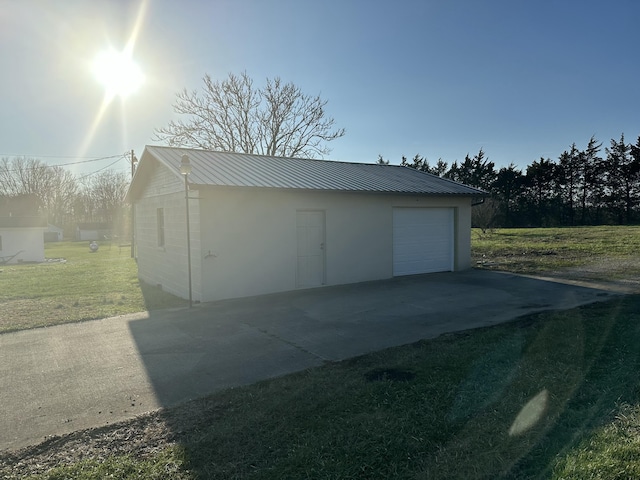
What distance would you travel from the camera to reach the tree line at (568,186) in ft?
139

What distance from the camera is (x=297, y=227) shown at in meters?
10.9

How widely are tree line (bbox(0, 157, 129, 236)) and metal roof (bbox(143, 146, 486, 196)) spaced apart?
38904 millimetres

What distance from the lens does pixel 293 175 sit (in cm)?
1162

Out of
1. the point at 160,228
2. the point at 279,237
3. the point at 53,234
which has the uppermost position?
the point at 160,228

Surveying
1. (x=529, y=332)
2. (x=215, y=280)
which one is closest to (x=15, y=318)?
(x=215, y=280)

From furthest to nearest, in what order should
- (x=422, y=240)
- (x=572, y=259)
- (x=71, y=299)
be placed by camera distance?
(x=572, y=259)
(x=422, y=240)
(x=71, y=299)

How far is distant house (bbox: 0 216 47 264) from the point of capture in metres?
31.5

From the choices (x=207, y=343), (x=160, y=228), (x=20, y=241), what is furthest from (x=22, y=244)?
(x=207, y=343)

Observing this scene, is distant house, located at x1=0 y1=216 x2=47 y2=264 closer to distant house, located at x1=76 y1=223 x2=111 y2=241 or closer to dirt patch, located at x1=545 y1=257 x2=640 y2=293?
distant house, located at x1=76 y1=223 x2=111 y2=241

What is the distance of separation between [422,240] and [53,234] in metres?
63.7

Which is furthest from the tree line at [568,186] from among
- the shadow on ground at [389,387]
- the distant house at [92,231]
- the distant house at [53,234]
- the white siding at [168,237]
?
the distant house at [53,234]

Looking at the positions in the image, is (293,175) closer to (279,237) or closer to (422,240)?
(279,237)

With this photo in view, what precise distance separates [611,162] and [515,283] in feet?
136

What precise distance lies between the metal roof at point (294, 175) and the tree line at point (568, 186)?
29.9 m
